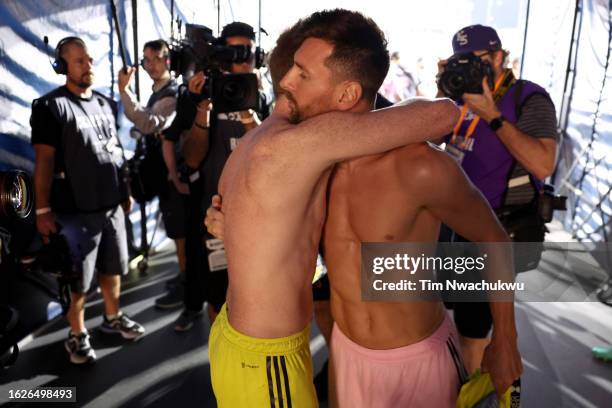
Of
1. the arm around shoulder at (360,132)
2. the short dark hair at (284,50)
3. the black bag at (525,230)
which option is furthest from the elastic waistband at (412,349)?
the black bag at (525,230)

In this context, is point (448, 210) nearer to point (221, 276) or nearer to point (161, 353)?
point (221, 276)

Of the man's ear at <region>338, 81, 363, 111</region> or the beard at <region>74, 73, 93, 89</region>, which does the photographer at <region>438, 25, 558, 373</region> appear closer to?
the man's ear at <region>338, 81, 363, 111</region>

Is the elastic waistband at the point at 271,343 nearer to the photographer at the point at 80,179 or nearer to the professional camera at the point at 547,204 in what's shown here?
the professional camera at the point at 547,204

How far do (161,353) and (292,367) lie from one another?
80.9 inches

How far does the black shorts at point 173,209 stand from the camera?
13.0 feet

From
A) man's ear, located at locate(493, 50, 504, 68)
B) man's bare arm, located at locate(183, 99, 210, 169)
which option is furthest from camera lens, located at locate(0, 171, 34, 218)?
man's ear, located at locate(493, 50, 504, 68)

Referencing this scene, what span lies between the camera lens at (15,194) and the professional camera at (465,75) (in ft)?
6.32

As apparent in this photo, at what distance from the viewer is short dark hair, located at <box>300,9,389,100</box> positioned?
1296mm

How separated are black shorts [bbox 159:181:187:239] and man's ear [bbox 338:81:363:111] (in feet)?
A: 9.30

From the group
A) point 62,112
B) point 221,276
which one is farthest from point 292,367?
point 62,112

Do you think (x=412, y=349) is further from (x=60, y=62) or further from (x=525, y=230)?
(x=60, y=62)

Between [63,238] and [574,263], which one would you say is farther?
[574,263]

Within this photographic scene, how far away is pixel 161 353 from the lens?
10.3ft

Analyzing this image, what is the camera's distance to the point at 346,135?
116cm
